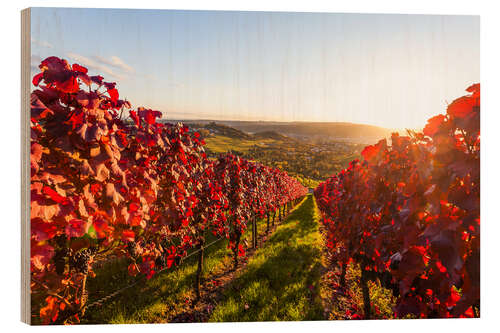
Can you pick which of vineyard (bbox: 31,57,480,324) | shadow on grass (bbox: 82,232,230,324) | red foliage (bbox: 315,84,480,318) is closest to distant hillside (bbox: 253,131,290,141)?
vineyard (bbox: 31,57,480,324)

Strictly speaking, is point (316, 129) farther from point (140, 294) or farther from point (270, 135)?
point (140, 294)

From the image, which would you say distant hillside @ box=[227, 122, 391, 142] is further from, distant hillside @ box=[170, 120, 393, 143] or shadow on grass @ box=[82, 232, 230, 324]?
shadow on grass @ box=[82, 232, 230, 324]

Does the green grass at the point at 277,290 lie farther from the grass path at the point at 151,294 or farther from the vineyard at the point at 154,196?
the grass path at the point at 151,294

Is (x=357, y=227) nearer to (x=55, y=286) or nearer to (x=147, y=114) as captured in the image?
(x=147, y=114)

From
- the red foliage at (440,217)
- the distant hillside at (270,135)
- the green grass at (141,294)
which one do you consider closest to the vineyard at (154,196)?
the red foliage at (440,217)
